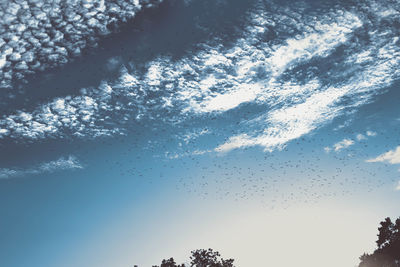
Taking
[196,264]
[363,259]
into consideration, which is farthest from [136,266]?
[363,259]

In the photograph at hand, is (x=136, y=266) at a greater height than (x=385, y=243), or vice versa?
(x=136, y=266)

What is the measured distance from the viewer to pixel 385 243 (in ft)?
89.6

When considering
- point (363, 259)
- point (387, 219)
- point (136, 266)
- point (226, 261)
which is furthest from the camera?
point (363, 259)

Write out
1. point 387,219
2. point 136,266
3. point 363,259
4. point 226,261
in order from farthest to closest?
point 363,259
point 387,219
point 226,261
point 136,266

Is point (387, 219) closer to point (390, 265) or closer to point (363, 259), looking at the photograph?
point (390, 265)

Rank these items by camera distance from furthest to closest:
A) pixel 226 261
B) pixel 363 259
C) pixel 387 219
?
pixel 363 259
pixel 387 219
pixel 226 261

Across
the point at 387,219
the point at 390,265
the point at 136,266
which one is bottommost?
the point at 390,265

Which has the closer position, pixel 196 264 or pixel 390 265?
pixel 196 264

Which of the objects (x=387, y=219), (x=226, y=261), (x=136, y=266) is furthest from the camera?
(x=387, y=219)

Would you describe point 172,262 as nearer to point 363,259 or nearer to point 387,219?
point 387,219

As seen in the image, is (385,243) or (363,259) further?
(363,259)

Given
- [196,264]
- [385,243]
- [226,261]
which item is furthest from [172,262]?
[385,243]

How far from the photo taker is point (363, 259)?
33.2 metres

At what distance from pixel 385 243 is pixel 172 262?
87.4 feet
